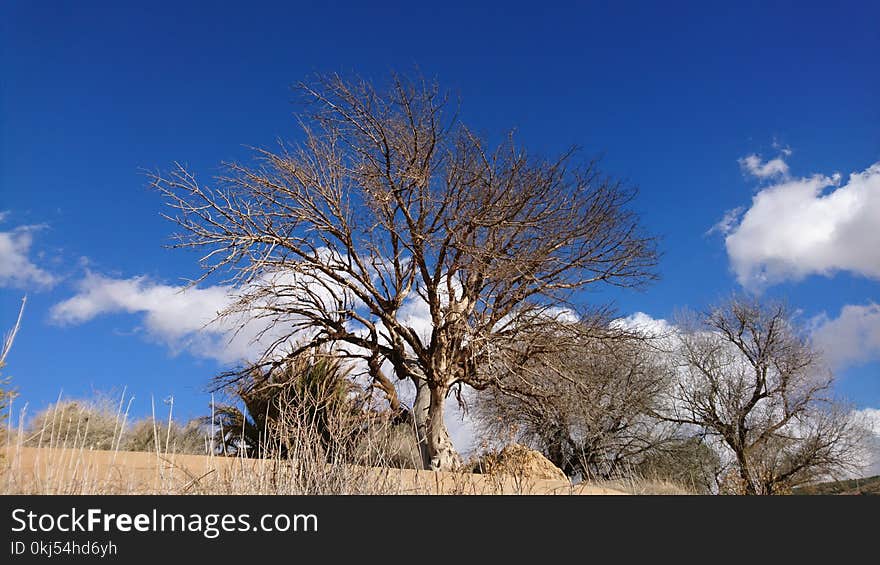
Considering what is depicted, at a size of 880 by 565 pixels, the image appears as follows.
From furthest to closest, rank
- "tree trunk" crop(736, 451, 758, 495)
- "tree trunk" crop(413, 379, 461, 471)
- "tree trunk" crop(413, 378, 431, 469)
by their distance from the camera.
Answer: "tree trunk" crop(736, 451, 758, 495) → "tree trunk" crop(413, 378, 431, 469) → "tree trunk" crop(413, 379, 461, 471)

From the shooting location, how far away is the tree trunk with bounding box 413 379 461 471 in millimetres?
16125

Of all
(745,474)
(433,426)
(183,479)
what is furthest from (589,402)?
(183,479)

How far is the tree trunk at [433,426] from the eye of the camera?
1612 cm

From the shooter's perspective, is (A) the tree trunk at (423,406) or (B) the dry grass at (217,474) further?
(A) the tree trunk at (423,406)

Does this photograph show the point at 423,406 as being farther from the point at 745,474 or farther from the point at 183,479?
the point at 745,474

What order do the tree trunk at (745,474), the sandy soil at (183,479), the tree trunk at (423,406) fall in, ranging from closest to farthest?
the sandy soil at (183,479) < the tree trunk at (423,406) < the tree trunk at (745,474)

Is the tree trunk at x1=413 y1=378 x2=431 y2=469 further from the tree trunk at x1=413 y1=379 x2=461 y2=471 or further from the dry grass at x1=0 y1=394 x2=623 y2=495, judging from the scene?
the dry grass at x1=0 y1=394 x2=623 y2=495

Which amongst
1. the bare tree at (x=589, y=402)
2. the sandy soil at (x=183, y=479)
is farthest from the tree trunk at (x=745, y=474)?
the sandy soil at (x=183, y=479)

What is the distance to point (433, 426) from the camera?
1628 cm

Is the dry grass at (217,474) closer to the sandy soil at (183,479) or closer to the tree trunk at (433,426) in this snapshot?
the sandy soil at (183,479)

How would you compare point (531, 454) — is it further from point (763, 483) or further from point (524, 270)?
point (763, 483)

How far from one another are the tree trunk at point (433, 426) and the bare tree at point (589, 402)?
1.43 m

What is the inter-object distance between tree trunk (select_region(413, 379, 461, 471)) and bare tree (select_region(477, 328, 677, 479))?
4.70ft

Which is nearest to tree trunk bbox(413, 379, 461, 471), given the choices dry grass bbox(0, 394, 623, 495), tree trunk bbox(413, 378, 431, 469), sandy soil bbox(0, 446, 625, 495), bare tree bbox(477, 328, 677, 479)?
tree trunk bbox(413, 378, 431, 469)
